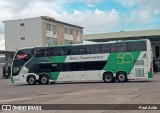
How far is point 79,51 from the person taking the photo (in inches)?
1299

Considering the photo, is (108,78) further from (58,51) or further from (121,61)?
(58,51)

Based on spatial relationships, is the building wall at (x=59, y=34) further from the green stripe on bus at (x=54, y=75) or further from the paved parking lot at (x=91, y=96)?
the paved parking lot at (x=91, y=96)

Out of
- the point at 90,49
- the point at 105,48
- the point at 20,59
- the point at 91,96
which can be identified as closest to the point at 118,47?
the point at 105,48

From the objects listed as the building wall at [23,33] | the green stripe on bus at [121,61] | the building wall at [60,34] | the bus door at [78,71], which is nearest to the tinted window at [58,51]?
the bus door at [78,71]

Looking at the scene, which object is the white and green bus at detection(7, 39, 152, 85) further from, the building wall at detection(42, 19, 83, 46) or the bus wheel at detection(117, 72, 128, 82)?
the building wall at detection(42, 19, 83, 46)

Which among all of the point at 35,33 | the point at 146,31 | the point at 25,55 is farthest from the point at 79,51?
the point at 35,33

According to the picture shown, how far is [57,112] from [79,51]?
2067 cm

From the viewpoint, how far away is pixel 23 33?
82938 mm

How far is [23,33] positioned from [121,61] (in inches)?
2122

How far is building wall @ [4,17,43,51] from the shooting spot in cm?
8081

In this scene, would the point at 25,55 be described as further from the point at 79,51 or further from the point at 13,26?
the point at 13,26

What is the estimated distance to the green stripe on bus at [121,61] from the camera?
103 feet

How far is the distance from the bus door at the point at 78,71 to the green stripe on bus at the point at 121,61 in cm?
202

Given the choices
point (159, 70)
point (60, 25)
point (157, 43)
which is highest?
Answer: point (60, 25)
